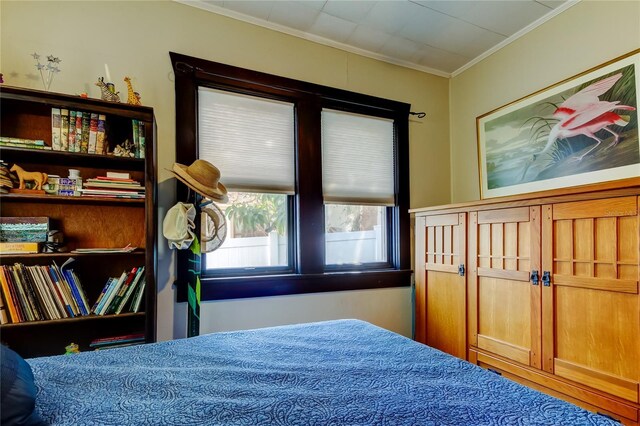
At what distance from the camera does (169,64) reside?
87.9 inches

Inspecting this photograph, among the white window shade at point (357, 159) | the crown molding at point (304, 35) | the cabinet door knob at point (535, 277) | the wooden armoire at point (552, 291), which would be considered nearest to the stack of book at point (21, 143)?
the crown molding at point (304, 35)

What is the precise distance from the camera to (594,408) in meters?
1.58

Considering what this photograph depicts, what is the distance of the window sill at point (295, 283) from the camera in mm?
2277

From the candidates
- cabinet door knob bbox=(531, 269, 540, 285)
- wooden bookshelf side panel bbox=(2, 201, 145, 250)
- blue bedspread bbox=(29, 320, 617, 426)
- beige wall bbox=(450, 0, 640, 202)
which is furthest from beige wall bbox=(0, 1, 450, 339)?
cabinet door knob bbox=(531, 269, 540, 285)

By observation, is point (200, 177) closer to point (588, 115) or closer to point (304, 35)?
point (304, 35)

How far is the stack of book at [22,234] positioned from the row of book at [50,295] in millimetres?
90

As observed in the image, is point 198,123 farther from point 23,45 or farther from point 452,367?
point 452,367

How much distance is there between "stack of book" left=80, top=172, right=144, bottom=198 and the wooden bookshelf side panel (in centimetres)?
14

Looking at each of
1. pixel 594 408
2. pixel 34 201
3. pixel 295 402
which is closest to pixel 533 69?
pixel 594 408

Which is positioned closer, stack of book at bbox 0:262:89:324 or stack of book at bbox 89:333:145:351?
stack of book at bbox 0:262:89:324

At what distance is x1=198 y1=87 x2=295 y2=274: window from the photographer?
2367mm

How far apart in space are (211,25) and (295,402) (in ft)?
8.11

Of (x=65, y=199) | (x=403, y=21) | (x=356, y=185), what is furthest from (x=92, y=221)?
(x=403, y=21)

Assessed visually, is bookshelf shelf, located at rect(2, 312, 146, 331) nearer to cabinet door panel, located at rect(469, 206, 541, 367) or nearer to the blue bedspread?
the blue bedspread
